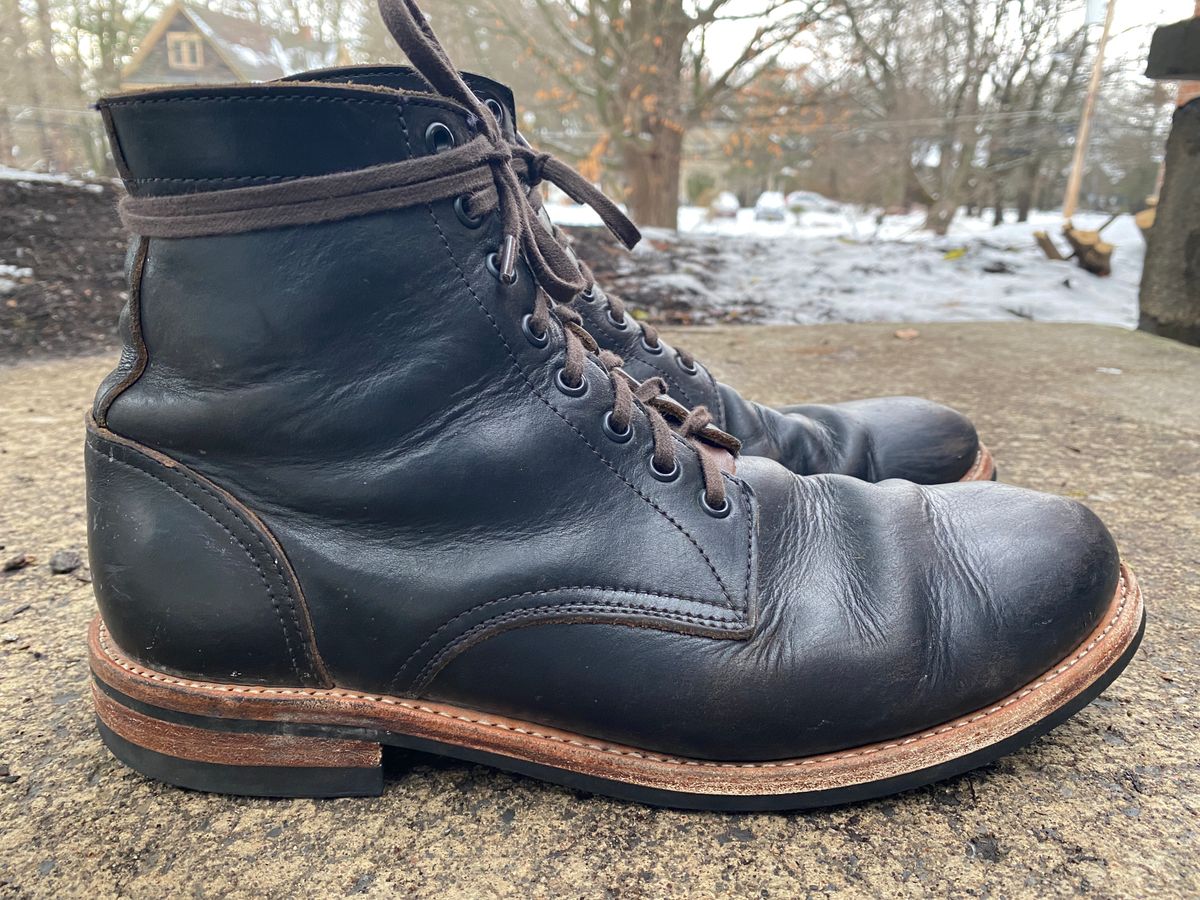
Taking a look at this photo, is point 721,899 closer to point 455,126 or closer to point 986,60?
point 455,126

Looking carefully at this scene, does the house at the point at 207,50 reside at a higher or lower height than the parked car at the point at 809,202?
higher

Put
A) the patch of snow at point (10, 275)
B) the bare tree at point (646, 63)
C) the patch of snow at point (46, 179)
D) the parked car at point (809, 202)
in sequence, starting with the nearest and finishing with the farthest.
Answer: the patch of snow at point (10, 275) → the patch of snow at point (46, 179) → the bare tree at point (646, 63) → the parked car at point (809, 202)

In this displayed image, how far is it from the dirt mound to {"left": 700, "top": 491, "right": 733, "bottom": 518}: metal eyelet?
316 cm

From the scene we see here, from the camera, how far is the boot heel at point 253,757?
850 millimetres

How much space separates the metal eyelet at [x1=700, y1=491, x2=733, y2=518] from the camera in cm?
89

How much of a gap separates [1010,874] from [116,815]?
875 millimetres

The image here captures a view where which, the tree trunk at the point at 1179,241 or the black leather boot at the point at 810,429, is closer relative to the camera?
the black leather boot at the point at 810,429

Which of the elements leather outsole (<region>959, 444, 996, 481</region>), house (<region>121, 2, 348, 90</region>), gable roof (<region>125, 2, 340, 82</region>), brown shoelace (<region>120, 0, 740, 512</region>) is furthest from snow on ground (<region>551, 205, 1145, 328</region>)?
house (<region>121, 2, 348, 90</region>)

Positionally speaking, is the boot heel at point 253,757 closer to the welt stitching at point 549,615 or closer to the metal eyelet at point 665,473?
the welt stitching at point 549,615

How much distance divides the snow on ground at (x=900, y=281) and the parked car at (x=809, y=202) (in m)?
15.7

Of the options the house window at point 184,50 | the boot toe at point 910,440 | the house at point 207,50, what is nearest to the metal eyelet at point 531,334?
the boot toe at point 910,440

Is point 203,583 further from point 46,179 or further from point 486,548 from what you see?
point 46,179

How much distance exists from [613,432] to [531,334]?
141mm

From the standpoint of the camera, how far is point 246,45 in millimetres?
18234
